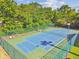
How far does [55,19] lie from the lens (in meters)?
66.8

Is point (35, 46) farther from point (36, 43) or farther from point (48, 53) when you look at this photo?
point (48, 53)

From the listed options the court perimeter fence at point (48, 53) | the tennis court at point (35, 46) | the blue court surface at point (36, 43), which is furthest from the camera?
the blue court surface at point (36, 43)

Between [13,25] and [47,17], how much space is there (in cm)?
3113

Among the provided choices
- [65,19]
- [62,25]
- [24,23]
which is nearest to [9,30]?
[24,23]

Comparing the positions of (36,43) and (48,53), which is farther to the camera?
(36,43)

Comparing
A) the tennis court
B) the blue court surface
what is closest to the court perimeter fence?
the tennis court

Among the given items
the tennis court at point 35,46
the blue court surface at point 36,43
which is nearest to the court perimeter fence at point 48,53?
the tennis court at point 35,46

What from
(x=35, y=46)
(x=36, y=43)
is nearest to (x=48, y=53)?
(x=35, y=46)

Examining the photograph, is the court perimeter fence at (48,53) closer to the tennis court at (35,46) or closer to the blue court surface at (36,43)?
the tennis court at (35,46)

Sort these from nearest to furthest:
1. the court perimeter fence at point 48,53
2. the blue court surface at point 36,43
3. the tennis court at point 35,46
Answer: the court perimeter fence at point 48,53 < the tennis court at point 35,46 < the blue court surface at point 36,43

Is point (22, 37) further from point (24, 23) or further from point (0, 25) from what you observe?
point (24, 23)

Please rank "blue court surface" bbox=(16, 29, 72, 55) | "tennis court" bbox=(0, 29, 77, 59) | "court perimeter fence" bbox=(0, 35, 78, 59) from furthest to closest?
"blue court surface" bbox=(16, 29, 72, 55) < "tennis court" bbox=(0, 29, 77, 59) < "court perimeter fence" bbox=(0, 35, 78, 59)

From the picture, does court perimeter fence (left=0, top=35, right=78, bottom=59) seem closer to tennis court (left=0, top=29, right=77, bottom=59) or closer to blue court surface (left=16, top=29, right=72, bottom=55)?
tennis court (left=0, top=29, right=77, bottom=59)

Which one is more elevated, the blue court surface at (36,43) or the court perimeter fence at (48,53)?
the court perimeter fence at (48,53)
